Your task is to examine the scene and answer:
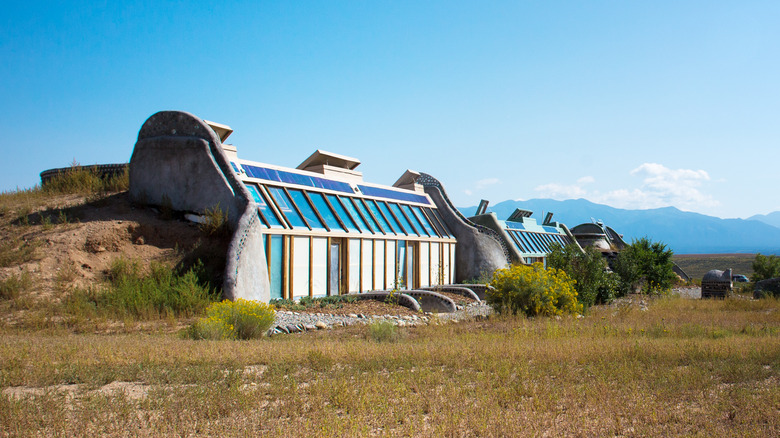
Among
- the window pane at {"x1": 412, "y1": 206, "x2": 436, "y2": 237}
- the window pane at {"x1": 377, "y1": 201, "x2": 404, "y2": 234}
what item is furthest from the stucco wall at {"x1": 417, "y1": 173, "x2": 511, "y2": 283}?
the window pane at {"x1": 377, "y1": 201, "x2": 404, "y2": 234}

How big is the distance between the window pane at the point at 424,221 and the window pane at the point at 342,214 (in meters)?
5.83

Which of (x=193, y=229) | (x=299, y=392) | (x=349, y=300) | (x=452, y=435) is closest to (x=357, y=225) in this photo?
(x=349, y=300)

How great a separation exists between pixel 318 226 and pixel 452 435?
46.1ft

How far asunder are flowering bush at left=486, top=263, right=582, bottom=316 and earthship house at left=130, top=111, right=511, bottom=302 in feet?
19.6

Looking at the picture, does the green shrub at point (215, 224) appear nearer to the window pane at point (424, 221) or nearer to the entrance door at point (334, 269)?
the entrance door at point (334, 269)

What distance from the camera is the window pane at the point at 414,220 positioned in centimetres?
2496

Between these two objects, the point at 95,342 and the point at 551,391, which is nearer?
the point at 551,391

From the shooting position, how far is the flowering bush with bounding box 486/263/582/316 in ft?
49.1

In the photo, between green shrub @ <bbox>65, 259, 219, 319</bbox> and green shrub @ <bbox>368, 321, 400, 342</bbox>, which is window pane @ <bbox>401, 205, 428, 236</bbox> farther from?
green shrub @ <bbox>368, 321, 400, 342</bbox>

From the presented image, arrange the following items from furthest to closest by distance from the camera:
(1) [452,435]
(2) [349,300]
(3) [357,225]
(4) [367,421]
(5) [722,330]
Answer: (3) [357,225], (2) [349,300], (5) [722,330], (4) [367,421], (1) [452,435]

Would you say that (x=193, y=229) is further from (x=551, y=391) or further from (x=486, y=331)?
(x=551, y=391)

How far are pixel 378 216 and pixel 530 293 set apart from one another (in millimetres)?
9162

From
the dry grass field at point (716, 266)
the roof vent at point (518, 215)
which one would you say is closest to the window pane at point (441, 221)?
the roof vent at point (518, 215)

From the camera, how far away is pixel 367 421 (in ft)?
17.1
